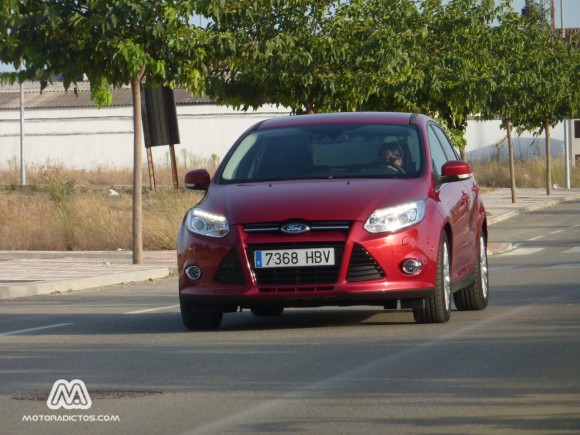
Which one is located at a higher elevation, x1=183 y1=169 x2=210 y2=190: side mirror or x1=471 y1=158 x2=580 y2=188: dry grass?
x1=183 y1=169 x2=210 y2=190: side mirror

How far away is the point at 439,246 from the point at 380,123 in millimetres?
1550

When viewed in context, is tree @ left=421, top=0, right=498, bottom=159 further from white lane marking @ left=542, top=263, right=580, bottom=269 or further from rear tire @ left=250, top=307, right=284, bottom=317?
rear tire @ left=250, top=307, right=284, bottom=317

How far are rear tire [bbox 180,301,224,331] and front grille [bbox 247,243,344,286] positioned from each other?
0.68 metres

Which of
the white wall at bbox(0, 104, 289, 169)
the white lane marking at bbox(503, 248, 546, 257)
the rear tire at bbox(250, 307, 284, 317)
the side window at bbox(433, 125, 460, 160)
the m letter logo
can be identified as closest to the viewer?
the m letter logo

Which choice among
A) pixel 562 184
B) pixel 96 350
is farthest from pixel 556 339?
pixel 562 184

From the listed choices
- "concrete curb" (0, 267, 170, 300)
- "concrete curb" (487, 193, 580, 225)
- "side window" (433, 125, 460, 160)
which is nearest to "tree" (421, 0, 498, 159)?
"concrete curb" (487, 193, 580, 225)

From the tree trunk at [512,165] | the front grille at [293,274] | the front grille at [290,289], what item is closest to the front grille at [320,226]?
the front grille at [293,274]

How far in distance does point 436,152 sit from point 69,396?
5376mm

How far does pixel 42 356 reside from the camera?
10273 mm

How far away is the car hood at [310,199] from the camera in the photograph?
1102 centimetres

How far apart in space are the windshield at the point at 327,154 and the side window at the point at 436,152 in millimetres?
206

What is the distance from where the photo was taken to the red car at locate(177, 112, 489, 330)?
1102cm

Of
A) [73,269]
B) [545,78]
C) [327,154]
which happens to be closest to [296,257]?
[327,154]

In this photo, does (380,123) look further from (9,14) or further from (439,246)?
(9,14)
